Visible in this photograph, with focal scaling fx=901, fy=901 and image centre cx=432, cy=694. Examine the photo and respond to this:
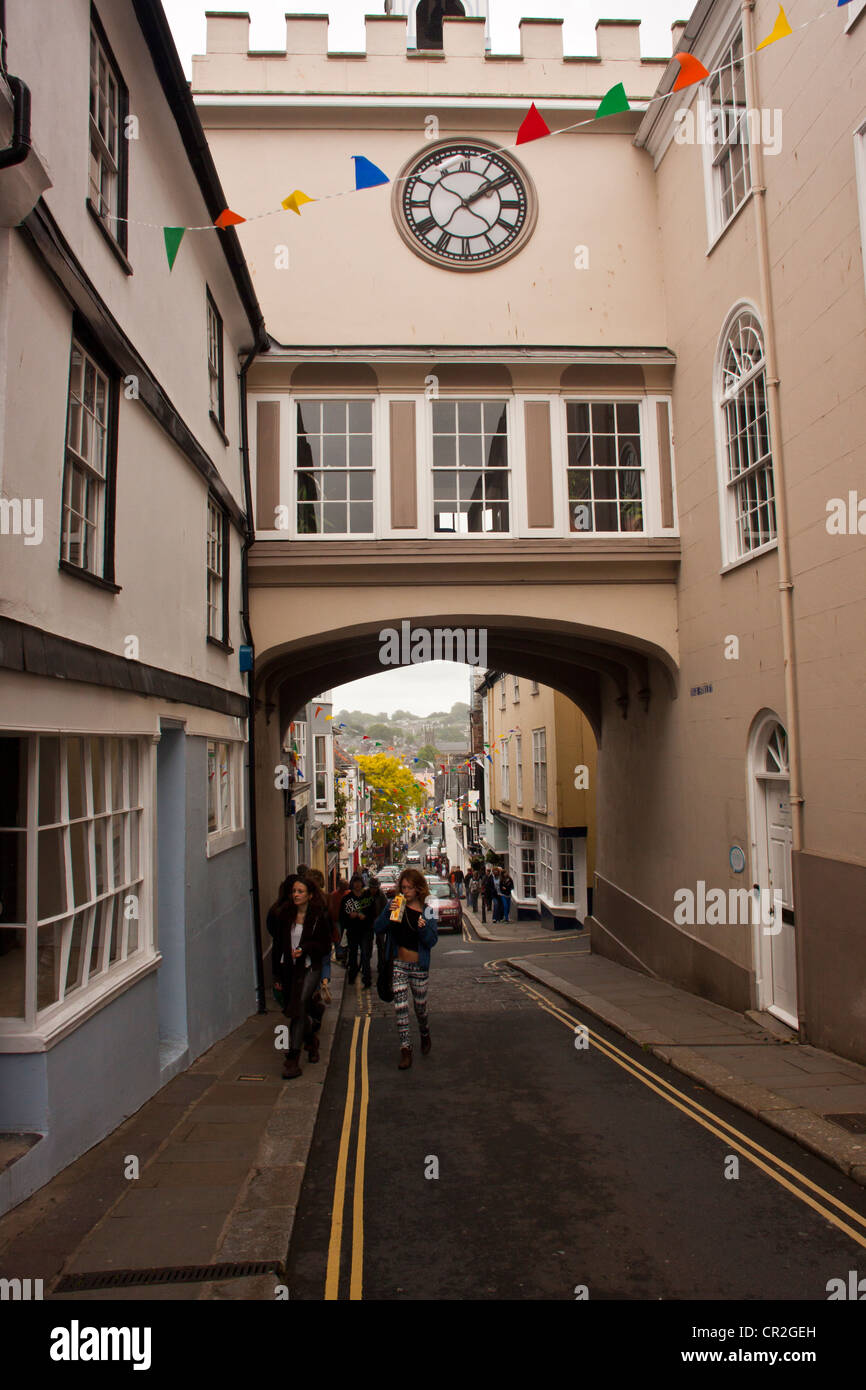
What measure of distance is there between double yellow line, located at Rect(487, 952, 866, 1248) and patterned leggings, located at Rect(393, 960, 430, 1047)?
1.92 meters

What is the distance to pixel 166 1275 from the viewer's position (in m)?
4.22

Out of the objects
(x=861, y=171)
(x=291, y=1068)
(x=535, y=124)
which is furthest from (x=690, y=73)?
(x=291, y=1068)

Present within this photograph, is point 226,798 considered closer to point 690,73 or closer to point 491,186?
point 690,73

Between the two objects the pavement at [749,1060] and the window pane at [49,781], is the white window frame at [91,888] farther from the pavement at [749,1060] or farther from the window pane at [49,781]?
the pavement at [749,1060]

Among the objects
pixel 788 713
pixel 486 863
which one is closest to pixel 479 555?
pixel 788 713

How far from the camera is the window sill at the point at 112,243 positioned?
20.7 ft

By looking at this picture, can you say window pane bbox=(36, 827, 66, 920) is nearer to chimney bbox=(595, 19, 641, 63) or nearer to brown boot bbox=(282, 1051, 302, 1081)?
brown boot bbox=(282, 1051, 302, 1081)

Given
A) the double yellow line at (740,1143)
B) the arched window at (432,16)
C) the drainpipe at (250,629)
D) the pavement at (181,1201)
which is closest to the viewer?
the pavement at (181,1201)

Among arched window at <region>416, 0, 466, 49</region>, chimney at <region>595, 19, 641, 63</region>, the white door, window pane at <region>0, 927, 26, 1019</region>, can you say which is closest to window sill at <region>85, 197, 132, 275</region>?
window pane at <region>0, 927, 26, 1019</region>

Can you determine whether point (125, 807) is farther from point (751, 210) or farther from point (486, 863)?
point (486, 863)

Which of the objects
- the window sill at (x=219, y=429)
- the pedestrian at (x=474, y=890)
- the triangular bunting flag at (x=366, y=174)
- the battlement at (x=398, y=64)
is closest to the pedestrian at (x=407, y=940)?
the window sill at (x=219, y=429)

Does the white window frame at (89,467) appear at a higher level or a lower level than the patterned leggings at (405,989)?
higher

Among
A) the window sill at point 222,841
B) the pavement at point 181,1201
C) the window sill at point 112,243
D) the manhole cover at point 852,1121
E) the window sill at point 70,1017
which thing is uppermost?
the window sill at point 112,243

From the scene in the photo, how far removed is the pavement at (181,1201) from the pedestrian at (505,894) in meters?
25.5
